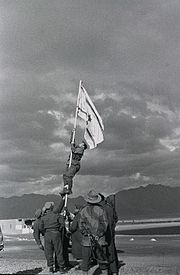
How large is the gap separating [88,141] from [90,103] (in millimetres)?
983

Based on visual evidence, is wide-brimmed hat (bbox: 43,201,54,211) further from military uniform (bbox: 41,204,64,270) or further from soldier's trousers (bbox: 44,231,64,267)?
soldier's trousers (bbox: 44,231,64,267)

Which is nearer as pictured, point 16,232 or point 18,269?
point 18,269

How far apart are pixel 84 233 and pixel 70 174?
7.66 ft

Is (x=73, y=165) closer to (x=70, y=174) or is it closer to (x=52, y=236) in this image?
(x=70, y=174)

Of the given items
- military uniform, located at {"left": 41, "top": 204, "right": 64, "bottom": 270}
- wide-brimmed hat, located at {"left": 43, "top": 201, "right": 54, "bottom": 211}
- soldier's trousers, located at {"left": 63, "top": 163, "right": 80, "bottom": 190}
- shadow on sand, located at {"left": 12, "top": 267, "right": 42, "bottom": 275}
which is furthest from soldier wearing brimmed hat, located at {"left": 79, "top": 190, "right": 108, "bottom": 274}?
shadow on sand, located at {"left": 12, "top": 267, "right": 42, "bottom": 275}

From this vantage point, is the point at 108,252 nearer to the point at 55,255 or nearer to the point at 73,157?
the point at 55,255

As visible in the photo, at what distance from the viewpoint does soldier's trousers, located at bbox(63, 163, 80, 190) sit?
1157 centimetres

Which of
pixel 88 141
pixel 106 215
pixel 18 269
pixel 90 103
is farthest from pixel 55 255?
pixel 90 103

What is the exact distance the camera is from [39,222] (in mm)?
11016

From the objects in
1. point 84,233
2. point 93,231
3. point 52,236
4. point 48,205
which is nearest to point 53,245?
point 52,236

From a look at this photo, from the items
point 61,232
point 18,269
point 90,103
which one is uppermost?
point 90,103

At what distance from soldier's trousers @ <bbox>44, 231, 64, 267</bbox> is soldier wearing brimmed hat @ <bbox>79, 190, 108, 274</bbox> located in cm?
142

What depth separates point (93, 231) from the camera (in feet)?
31.0

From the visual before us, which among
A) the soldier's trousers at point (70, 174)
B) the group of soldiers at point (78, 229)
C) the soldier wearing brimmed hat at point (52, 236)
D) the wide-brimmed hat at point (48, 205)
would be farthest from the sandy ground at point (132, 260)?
the soldier's trousers at point (70, 174)
